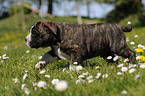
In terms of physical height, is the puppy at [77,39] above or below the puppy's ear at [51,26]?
below

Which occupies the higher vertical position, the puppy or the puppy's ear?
the puppy's ear

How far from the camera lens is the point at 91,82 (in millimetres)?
2104

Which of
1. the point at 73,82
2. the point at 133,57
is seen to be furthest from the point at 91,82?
the point at 133,57

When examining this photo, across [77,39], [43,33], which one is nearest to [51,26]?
[43,33]

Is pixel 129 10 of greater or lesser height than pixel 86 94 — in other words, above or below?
above

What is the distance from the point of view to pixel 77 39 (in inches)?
104

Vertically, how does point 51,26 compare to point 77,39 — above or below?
above

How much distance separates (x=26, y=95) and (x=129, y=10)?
1418cm

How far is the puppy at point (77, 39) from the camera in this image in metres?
2.64

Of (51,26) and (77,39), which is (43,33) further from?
(77,39)

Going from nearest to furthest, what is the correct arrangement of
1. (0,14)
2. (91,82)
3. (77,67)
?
(91,82) → (77,67) → (0,14)

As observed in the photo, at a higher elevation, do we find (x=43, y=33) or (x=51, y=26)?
(x=51, y=26)

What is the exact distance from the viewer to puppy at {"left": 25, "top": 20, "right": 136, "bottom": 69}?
2.64 metres

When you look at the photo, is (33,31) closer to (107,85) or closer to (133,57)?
(107,85)
